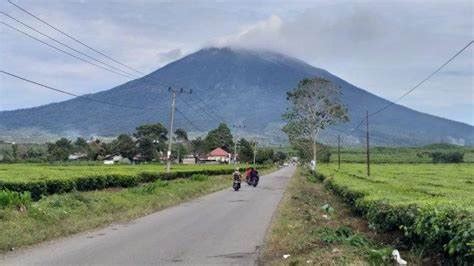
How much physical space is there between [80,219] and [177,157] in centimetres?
10688

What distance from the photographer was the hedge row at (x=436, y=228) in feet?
23.5

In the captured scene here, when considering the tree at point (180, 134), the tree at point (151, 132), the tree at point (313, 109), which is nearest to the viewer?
the tree at point (313, 109)

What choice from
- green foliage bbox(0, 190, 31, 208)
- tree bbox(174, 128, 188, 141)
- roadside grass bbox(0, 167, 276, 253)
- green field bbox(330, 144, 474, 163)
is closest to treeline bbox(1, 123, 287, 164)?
tree bbox(174, 128, 188, 141)

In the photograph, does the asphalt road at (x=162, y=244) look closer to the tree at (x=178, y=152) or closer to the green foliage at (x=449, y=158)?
the green foliage at (x=449, y=158)

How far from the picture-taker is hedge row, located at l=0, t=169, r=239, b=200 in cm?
2400

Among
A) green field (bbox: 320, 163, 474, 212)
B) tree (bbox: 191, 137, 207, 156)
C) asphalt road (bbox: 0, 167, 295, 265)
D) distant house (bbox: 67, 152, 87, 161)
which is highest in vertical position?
tree (bbox: 191, 137, 207, 156)

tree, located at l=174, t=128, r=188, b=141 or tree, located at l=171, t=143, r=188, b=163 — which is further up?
tree, located at l=174, t=128, r=188, b=141

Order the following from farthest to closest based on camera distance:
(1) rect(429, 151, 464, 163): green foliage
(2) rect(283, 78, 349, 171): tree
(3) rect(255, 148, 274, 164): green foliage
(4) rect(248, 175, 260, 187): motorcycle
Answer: (3) rect(255, 148, 274, 164): green foliage → (1) rect(429, 151, 464, 163): green foliage → (2) rect(283, 78, 349, 171): tree → (4) rect(248, 175, 260, 187): motorcycle

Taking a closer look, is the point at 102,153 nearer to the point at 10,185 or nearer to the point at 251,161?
the point at 251,161

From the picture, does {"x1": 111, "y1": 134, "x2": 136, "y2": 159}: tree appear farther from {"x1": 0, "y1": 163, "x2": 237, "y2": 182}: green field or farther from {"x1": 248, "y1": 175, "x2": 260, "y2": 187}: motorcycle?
{"x1": 248, "y1": 175, "x2": 260, "y2": 187}: motorcycle

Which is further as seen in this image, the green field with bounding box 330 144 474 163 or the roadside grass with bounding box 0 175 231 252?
the green field with bounding box 330 144 474 163

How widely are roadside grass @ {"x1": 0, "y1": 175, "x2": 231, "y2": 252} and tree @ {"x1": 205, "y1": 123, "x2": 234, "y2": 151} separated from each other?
11031 centimetres

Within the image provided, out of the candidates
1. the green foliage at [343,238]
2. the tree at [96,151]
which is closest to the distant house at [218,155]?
the tree at [96,151]

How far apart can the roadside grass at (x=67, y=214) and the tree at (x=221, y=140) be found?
110 m
